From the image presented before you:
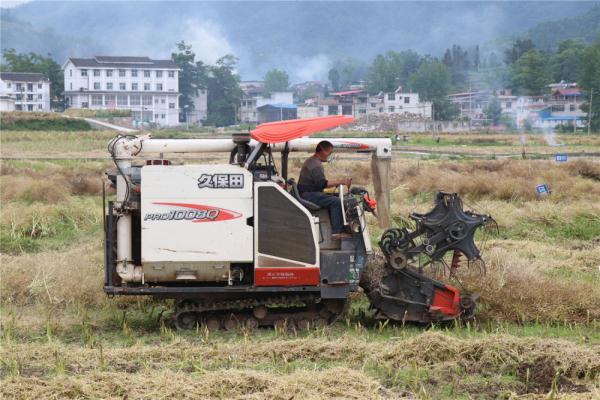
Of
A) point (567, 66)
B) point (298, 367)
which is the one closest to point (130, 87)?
point (567, 66)

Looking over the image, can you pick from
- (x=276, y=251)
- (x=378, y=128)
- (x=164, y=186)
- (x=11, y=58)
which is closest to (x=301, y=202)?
(x=276, y=251)

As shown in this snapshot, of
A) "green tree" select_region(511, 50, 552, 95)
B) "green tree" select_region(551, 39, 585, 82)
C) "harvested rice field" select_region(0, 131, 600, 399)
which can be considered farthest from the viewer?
"green tree" select_region(551, 39, 585, 82)

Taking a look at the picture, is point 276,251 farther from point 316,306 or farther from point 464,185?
point 464,185

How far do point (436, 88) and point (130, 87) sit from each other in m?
42.4

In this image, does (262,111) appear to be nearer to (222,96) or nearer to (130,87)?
(222,96)

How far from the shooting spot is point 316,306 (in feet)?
43.0

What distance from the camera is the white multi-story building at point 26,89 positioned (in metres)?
132

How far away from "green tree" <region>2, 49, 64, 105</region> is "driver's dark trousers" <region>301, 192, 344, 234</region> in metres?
129

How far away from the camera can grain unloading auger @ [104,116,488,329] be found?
12328 mm

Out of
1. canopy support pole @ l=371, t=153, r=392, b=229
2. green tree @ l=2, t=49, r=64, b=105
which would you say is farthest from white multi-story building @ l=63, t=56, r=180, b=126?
canopy support pole @ l=371, t=153, r=392, b=229

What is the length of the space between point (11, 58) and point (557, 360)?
150 meters

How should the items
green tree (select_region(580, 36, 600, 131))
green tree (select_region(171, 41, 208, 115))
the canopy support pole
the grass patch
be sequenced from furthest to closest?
green tree (select_region(171, 41, 208, 115))
green tree (select_region(580, 36, 600, 131))
the grass patch
the canopy support pole

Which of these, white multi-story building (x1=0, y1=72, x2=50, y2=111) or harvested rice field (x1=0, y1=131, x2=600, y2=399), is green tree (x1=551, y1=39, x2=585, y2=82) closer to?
white multi-story building (x1=0, y1=72, x2=50, y2=111)

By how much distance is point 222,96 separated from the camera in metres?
141
